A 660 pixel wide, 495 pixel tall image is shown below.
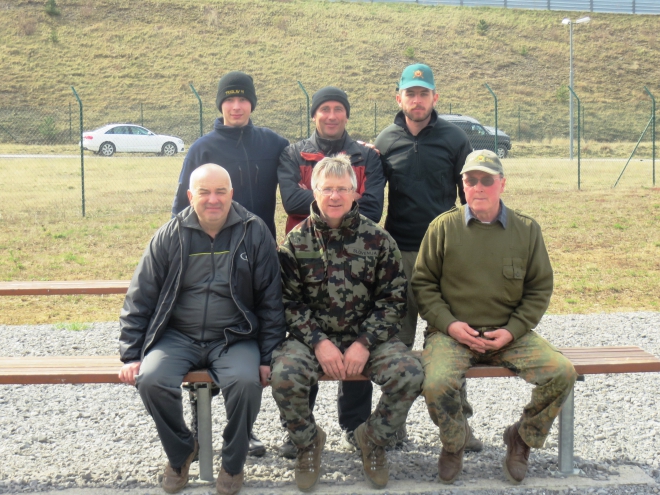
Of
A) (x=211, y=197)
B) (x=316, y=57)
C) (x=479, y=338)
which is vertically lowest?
(x=479, y=338)

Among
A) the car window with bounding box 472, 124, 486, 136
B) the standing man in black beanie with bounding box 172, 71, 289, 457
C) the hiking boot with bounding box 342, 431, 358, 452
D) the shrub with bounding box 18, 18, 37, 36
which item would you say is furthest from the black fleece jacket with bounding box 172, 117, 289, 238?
the shrub with bounding box 18, 18, 37, 36

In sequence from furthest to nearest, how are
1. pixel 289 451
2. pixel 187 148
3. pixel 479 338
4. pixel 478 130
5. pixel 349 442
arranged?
pixel 187 148 → pixel 478 130 → pixel 349 442 → pixel 289 451 → pixel 479 338

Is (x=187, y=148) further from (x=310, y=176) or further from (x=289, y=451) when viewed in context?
(x=289, y=451)

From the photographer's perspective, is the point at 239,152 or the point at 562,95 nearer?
the point at 239,152

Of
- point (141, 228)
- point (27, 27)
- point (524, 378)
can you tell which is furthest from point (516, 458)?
point (27, 27)

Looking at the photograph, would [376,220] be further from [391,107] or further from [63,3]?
[63,3]

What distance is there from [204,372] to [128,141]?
2179 centimetres

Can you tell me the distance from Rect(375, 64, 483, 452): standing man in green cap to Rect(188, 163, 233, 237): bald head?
1049 mm

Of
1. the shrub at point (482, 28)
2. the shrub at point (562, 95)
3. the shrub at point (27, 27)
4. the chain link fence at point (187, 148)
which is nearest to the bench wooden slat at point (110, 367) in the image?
the chain link fence at point (187, 148)

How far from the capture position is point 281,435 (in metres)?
3.96

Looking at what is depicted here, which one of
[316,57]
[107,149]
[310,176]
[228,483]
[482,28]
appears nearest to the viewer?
[228,483]

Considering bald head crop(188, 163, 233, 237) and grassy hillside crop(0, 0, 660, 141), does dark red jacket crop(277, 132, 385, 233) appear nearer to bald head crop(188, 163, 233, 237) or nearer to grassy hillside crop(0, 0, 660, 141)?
bald head crop(188, 163, 233, 237)

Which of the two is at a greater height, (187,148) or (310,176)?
(187,148)

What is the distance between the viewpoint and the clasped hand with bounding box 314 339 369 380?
3213 millimetres
